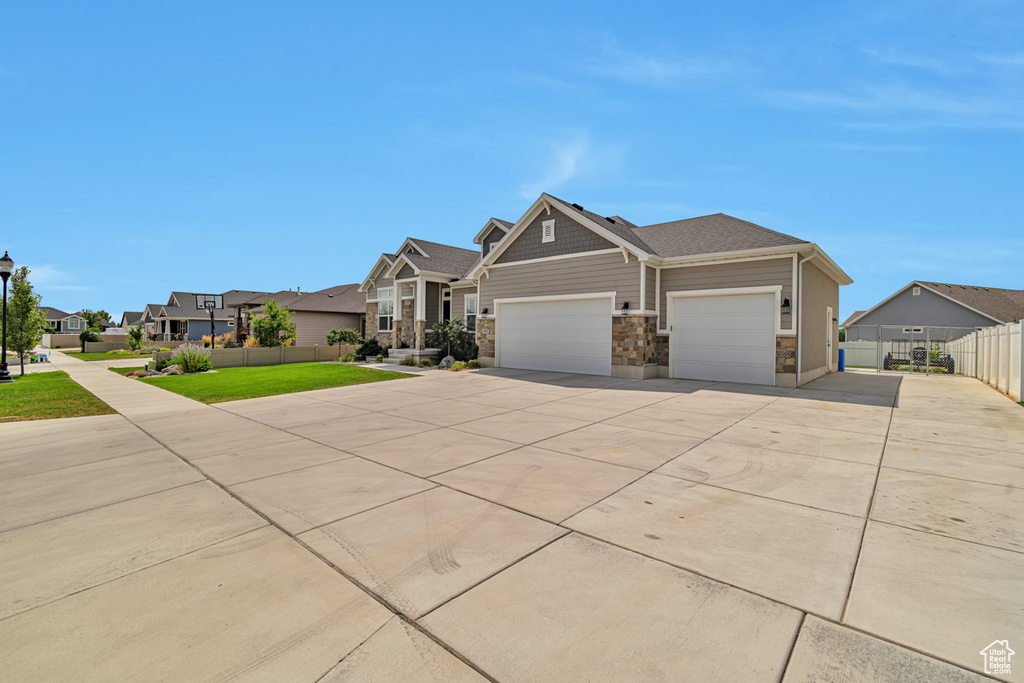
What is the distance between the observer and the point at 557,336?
15602 mm

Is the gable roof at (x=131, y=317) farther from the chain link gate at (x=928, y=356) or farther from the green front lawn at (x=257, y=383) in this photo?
the chain link gate at (x=928, y=356)

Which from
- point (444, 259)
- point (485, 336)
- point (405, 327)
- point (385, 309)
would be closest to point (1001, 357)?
Answer: point (485, 336)

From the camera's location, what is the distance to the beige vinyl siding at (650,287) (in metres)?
13.7

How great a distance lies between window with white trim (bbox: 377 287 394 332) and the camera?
2255 centimetres

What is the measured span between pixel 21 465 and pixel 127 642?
5.34m

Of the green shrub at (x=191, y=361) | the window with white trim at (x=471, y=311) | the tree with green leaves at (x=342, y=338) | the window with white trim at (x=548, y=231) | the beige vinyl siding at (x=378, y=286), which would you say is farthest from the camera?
the tree with green leaves at (x=342, y=338)

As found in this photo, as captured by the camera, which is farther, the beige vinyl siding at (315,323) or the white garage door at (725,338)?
the beige vinyl siding at (315,323)

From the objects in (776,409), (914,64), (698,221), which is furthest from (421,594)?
(698,221)

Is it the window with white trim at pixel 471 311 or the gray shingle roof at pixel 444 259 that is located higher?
the gray shingle roof at pixel 444 259

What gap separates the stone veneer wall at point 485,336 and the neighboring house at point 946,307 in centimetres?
2418

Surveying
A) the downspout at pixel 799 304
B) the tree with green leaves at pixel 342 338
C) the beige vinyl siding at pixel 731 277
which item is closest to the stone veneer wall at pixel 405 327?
the tree with green leaves at pixel 342 338

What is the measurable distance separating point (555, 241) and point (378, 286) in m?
11.7

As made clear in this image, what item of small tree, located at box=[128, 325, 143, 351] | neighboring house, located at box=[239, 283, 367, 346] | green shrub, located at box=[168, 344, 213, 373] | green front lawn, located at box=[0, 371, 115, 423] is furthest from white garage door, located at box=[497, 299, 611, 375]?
small tree, located at box=[128, 325, 143, 351]

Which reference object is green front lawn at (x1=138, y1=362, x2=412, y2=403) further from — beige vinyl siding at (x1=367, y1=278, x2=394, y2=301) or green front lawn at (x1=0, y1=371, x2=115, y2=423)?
beige vinyl siding at (x1=367, y1=278, x2=394, y2=301)
